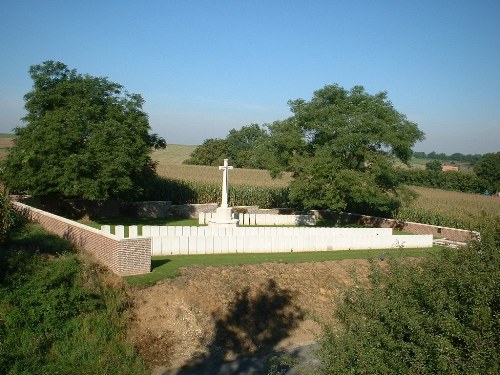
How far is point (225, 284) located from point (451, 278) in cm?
1016

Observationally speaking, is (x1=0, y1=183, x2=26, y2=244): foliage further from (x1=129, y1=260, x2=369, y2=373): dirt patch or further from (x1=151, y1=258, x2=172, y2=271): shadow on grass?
(x1=129, y1=260, x2=369, y2=373): dirt patch

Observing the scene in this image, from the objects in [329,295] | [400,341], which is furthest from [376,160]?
Result: [400,341]

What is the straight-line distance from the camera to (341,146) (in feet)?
89.8

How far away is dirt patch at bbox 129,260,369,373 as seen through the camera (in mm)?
13965

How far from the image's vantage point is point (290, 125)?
95.7ft

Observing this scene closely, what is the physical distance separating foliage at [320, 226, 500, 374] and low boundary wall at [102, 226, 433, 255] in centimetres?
964

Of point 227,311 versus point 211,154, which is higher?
point 211,154

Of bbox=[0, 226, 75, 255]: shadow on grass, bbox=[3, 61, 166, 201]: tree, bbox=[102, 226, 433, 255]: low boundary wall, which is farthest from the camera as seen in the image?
bbox=[3, 61, 166, 201]: tree

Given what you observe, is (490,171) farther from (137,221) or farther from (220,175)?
(137,221)

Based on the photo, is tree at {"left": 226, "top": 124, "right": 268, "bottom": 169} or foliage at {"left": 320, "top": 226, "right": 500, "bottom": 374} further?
tree at {"left": 226, "top": 124, "right": 268, "bottom": 169}

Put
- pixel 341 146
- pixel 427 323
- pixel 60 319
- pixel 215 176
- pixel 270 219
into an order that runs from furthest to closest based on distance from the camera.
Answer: pixel 215 176 → pixel 270 219 → pixel 341 146 → pixel 60 319 → pixel 427 323

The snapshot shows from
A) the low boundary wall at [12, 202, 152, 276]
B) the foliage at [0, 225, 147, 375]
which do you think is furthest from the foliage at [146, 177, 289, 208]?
the foliage at [0, 225, 147, 375]

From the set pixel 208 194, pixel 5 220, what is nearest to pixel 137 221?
pixel 208 194

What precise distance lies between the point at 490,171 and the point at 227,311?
66.9 metres
